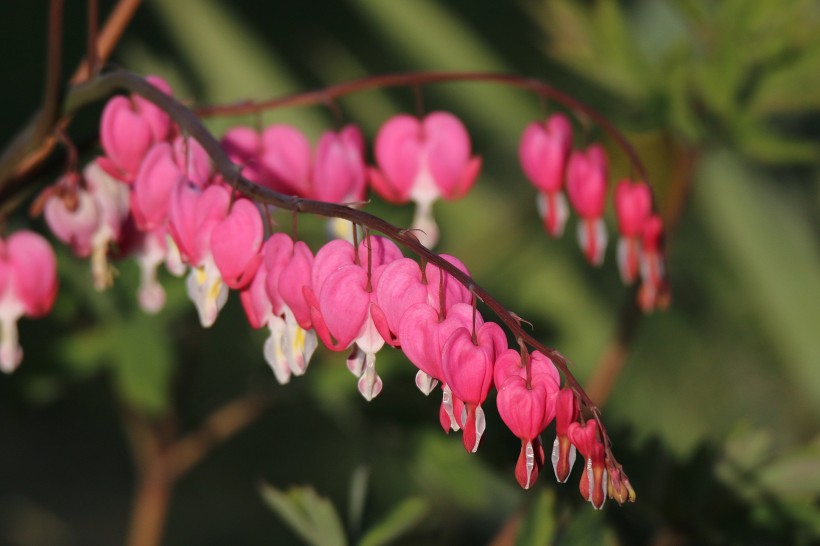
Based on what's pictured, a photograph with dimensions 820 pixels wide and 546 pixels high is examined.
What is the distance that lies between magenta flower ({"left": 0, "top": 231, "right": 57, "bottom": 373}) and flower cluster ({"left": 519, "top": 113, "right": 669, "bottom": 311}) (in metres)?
0.35

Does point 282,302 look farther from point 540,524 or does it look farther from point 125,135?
point 540,524

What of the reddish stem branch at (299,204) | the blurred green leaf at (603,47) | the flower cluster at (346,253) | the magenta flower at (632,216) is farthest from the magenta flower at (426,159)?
the blurred green leaf at (603,47)

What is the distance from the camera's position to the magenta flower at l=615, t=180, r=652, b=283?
74 centimetres

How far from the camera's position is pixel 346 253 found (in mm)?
516

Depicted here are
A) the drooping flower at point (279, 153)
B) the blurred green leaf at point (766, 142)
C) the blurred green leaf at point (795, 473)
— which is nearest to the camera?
the drooping flower at point (279, 153)

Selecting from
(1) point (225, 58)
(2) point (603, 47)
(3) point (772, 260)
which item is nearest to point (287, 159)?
(2) point (603, 47)

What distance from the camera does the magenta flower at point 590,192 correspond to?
754 mm

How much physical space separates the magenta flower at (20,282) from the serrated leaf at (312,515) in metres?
0.20

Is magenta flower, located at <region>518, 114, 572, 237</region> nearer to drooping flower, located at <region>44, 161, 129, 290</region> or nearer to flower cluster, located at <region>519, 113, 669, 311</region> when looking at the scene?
flower cluster, located at <region>519, 113, 669, 311</region>

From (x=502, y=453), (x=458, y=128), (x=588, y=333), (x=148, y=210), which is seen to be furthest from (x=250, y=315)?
(x=588, y=333)

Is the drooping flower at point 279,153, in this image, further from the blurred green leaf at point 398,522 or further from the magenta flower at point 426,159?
the blurred green leaf at point 398,522

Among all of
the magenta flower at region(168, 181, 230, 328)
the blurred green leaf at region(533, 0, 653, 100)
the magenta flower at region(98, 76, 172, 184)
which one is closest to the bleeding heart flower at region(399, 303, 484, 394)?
the magenta flower at region(168, 181, 230, 328)

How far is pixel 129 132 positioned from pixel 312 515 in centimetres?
29

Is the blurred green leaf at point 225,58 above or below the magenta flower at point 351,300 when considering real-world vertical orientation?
above
